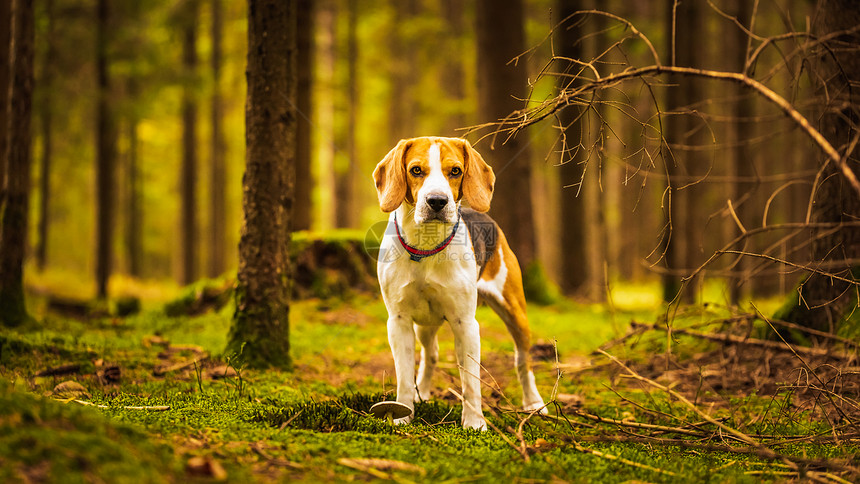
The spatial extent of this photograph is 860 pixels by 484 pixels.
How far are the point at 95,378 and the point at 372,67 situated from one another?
1989cm

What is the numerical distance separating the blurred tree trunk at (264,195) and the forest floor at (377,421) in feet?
1.35

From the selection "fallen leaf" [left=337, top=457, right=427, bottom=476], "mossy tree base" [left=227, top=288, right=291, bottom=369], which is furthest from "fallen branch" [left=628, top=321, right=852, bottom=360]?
"mossy tree base" [left=227, top=288, right=291, bottom=369]

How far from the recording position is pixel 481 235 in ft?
16.5

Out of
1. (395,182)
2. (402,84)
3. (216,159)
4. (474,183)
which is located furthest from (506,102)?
(402,84)

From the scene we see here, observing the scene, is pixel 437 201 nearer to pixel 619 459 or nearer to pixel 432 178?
pixel 432 178

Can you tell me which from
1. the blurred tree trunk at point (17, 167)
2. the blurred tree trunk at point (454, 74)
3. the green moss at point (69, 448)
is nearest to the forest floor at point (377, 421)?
the green moss at point (69, 448)

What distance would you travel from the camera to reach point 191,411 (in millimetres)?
3928

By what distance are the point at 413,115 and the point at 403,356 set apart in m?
20.0

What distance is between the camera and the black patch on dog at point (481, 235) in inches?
190

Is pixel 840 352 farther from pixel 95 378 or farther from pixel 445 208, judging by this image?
pixel 95 378

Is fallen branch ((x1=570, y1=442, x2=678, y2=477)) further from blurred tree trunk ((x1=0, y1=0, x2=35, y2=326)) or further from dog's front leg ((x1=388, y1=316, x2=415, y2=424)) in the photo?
blurred tree trunk ((x1=0, y1=0, x2=35, y2=326))

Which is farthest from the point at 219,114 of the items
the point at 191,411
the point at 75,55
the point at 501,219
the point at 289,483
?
the point at 289,483

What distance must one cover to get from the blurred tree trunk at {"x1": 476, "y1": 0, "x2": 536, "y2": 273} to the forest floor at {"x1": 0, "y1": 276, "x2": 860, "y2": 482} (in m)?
3.93

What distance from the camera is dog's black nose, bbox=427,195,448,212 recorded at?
390 cm
